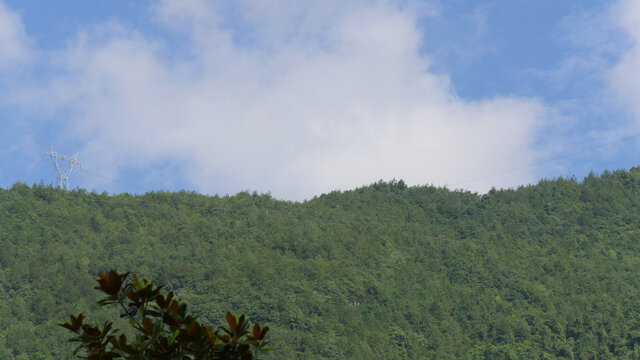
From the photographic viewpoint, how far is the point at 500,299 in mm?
74000

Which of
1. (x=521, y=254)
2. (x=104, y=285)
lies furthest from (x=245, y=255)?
(x=104, y=285)

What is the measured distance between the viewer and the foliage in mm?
4984

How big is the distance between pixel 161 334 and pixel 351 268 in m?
70.3

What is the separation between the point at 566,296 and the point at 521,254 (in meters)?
10.3

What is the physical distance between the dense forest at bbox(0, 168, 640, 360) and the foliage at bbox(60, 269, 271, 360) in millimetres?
50831

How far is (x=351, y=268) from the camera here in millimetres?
74812

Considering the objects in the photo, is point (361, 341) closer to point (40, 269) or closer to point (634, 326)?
point (634, 326)

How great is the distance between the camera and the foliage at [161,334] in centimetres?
498

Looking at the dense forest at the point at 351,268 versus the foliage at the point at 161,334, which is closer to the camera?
the foliage at the point at 161,334

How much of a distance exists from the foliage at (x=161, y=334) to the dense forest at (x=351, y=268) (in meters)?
50.8

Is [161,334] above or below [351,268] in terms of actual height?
below

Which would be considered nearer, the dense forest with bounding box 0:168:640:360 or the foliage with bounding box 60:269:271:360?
the foliage with bounding box 60:269:271:360

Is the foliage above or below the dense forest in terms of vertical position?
below

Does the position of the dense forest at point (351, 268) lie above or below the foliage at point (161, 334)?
→ above
